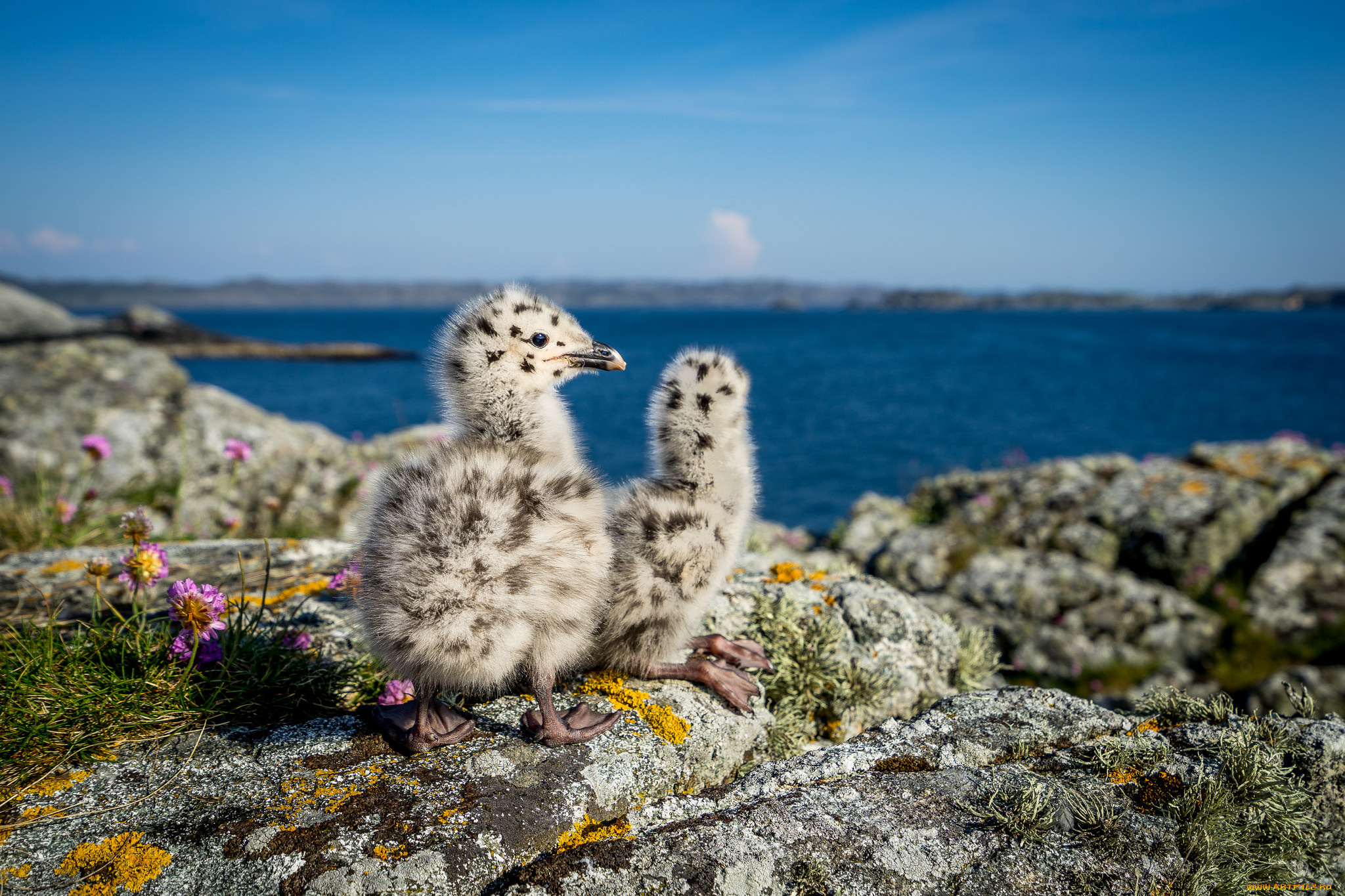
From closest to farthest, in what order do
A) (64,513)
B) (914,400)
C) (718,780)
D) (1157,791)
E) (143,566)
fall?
(1157,791) < (718,780) < (143,566) < (64,513) < (914,400)

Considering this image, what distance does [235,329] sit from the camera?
147 meters

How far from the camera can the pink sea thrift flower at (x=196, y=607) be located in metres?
3.40

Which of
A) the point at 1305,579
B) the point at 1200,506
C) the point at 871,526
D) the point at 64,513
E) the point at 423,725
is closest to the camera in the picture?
the point at 423,725

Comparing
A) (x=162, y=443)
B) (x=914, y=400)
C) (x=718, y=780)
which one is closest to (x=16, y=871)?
(x=718, y=780)

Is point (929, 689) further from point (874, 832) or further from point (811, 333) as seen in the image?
point (811, 333)

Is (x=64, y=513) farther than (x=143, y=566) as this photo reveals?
Yes

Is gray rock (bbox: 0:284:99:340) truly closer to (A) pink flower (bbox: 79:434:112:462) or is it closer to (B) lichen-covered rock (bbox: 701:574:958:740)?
(A) pink flower (bbox: 79:434:112:462)

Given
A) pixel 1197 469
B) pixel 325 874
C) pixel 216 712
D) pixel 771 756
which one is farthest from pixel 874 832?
pixel 1197 469

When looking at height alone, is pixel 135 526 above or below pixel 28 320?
below

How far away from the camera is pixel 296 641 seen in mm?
3871

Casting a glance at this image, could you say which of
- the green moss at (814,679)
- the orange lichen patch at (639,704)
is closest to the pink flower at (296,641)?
the orange lichen patch at (639,704)

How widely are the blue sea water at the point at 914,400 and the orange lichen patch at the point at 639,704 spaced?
3.60 m

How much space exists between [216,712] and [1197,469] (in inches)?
540

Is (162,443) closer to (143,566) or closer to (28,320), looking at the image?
(143,566)
